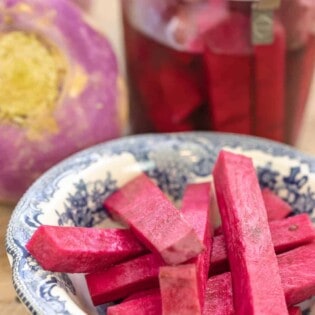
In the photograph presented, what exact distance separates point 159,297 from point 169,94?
414 mm

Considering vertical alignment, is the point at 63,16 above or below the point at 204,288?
above

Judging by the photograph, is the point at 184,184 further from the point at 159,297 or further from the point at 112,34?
the point at 112,34

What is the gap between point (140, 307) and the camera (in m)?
0.72

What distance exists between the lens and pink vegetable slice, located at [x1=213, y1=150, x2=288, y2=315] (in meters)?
0.69

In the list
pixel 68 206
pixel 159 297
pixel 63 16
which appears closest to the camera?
pixel 159 297

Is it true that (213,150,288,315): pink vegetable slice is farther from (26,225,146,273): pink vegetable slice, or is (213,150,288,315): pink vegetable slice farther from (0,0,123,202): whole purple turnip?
(0,0,123,202): whole purple turnip

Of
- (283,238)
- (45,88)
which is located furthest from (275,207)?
(45,88)

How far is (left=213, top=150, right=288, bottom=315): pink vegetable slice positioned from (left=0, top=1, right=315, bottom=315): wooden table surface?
0.87ft

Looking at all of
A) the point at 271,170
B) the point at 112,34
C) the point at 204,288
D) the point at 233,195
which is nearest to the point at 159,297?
the point at 204,288

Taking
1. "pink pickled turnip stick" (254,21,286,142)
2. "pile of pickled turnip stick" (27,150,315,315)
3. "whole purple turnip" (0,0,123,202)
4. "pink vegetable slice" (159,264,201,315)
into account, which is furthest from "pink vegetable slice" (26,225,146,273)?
"pink pickled turnip stick" (254,21,286,142)

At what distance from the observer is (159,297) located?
0.72 m

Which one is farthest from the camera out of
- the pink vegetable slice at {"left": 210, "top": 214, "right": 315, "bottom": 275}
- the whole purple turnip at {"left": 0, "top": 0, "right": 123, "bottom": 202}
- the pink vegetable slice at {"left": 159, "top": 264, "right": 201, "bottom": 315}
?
the whole purple turnip at {"left": 0, "top": 0, "right": 123, "bottom": 202}

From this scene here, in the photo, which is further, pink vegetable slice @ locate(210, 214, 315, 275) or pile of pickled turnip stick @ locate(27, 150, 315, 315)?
pink vegetable slice @ locate(210, 214, 315, 275)

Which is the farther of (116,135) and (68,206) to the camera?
(116,135)
